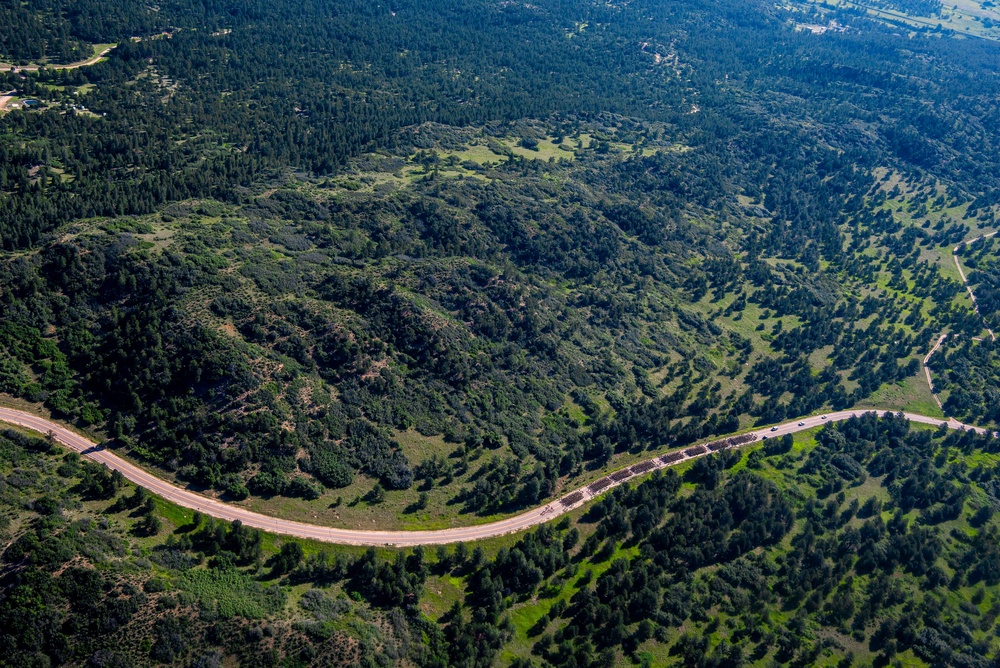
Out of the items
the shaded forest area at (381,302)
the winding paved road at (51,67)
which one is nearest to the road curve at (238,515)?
the shaded forest area at (381,302)

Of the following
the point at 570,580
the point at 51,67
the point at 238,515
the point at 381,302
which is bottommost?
the point at 570,580

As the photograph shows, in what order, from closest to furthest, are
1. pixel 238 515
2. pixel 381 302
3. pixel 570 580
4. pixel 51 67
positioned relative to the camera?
1. pixel 238 515
2. pixel 570 580
3. pixel 381 302
4. pixel 51 67

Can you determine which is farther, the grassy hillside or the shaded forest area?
the shaded forest area

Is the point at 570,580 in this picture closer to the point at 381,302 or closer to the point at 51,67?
the point at 381,302

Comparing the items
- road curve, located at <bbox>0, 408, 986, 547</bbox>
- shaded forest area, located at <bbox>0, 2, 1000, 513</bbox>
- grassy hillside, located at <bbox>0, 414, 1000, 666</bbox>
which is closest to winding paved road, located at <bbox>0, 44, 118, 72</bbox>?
shaded forest area, located at <bbox>0, 2, 1000, 513</bbox>

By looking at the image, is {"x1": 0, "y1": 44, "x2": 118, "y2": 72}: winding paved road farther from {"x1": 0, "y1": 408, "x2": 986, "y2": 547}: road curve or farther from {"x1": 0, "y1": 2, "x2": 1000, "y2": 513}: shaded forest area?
{"x1": 0, "y1": 408, "x2": 986, "y2": 547}: road curve

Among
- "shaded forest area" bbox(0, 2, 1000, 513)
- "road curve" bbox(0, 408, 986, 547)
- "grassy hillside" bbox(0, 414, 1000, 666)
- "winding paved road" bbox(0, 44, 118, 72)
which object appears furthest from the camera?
"winding paved road" bbox(0, 44, 118, 72)

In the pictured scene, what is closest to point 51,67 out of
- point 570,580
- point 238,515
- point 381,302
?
point 381,302

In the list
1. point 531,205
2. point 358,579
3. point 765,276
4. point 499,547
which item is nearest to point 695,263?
point 765,276

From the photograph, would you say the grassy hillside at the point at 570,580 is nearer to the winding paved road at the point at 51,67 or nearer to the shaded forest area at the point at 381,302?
the shaded forest area at the point at 381,302

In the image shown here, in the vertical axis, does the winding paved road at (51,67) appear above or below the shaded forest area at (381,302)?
above

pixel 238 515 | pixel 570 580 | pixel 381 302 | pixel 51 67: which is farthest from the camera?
pixel 51 67
